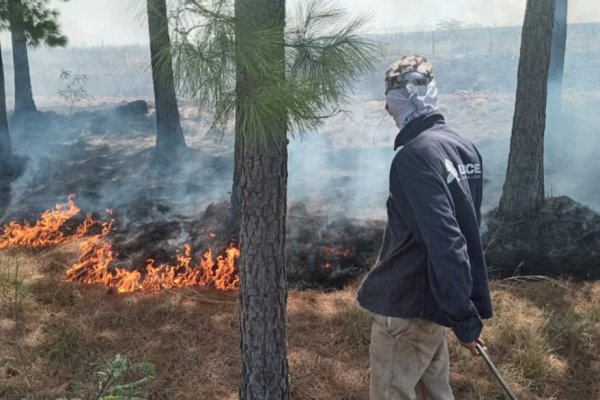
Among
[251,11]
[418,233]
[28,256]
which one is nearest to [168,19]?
[251,11]

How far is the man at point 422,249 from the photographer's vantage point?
219cm

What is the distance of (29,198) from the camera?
8820 millimetres

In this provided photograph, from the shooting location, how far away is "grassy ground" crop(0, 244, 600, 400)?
144 inches

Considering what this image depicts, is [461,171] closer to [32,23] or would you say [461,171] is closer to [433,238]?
[433,238]

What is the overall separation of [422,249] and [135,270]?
4299mm

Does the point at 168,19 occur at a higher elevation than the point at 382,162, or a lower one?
higher

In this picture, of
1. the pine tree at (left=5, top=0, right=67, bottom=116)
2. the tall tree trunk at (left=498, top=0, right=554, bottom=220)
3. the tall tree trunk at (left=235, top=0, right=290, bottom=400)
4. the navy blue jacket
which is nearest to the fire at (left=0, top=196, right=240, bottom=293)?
the tall tree trunk at (left=235, top=0, right=290, bottom=400)

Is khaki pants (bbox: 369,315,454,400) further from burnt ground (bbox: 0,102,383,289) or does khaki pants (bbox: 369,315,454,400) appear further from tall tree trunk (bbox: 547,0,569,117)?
tall tree trunk (bbox: 547,0,569,117)

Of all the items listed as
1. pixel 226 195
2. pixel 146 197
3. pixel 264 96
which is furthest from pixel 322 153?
pixel 264 96

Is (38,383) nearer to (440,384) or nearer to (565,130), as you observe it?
(440,384)

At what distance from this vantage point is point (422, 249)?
2.39 m

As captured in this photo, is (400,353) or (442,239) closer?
(442,239)

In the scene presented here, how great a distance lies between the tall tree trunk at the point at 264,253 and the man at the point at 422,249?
569 millimetres

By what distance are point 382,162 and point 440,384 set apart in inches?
295
